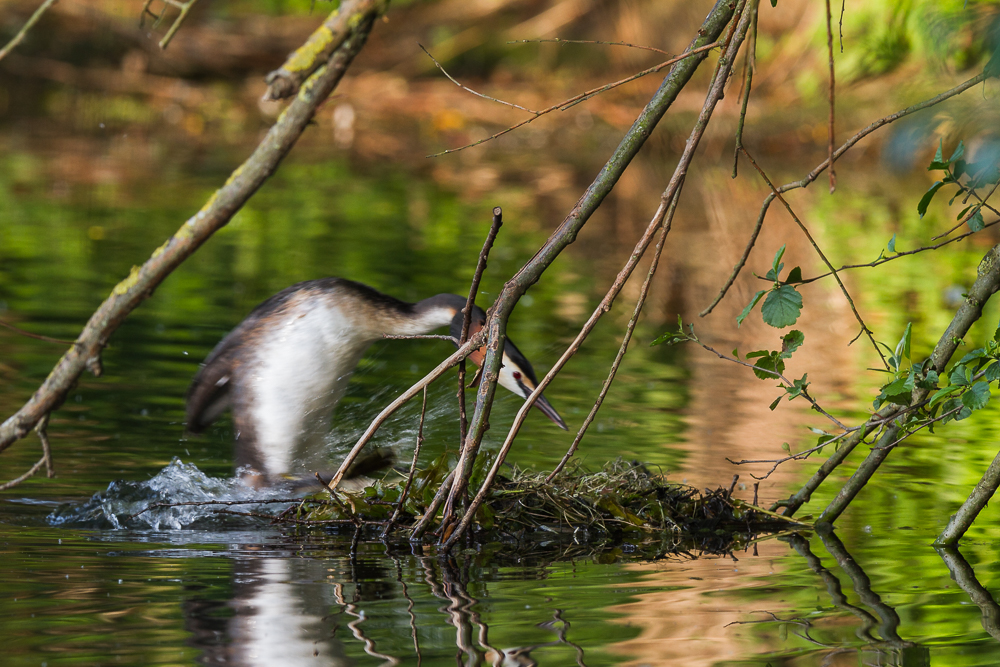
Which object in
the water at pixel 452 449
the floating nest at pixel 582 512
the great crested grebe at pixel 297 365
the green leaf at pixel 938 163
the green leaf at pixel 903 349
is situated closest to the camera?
the water at pixel 452 449

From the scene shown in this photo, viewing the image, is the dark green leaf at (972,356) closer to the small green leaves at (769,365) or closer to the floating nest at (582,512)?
the small green leaves at (769,365)

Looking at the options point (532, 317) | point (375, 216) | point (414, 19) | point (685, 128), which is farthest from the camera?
point (414, 19)

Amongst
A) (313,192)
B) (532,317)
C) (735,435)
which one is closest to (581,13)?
(313,192)

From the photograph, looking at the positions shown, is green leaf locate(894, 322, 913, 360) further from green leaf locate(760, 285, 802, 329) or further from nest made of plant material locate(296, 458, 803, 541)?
nest made of plant material locate(296, 458, 803, 541)

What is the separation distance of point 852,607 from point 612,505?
1.08 meters

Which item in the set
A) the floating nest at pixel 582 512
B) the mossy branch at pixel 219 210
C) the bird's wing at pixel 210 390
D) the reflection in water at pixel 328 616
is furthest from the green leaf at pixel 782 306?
the bird's wing at pixel 210 390

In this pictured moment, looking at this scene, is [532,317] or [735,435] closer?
[735,435]

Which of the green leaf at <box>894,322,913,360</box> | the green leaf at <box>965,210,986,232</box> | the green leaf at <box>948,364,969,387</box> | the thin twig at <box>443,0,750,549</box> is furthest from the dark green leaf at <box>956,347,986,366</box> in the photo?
the thin twig at <box>443,0,750,549</box>

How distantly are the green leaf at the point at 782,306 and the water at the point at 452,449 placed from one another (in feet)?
2.41

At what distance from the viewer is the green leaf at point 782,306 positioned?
361 cm

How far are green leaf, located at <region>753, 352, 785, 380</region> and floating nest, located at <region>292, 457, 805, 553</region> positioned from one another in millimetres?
527

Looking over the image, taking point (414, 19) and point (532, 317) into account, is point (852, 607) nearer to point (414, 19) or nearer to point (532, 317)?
point (532, 317)

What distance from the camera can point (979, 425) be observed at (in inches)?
237

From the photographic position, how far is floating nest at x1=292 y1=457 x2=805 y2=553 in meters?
4.19
